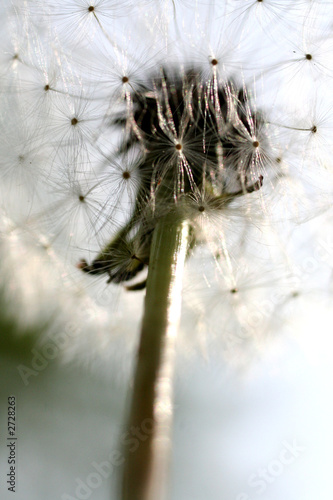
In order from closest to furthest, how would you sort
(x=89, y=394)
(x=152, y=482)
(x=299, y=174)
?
Answer: 1. (x=152, y=482)
2. (x=299, y=174)
3. (x=89, y=394)

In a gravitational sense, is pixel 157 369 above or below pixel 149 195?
below

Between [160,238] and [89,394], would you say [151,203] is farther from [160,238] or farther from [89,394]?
[89,394]

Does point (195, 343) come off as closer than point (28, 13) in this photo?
No

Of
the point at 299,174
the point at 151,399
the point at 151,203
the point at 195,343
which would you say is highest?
the point at 299,174

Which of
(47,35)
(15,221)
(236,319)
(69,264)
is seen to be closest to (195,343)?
(236,319)

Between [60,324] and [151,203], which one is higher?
[151,203]
